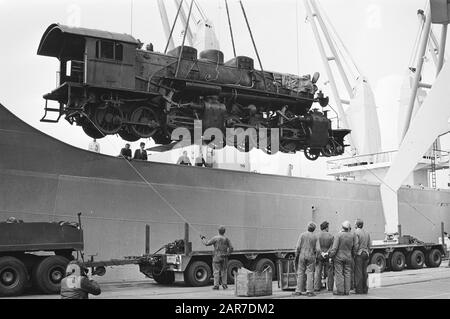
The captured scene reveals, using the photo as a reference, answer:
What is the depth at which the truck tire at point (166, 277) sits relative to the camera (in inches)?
570

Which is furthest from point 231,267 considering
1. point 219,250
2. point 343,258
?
point 343,258

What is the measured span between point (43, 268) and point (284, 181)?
33.7 feet

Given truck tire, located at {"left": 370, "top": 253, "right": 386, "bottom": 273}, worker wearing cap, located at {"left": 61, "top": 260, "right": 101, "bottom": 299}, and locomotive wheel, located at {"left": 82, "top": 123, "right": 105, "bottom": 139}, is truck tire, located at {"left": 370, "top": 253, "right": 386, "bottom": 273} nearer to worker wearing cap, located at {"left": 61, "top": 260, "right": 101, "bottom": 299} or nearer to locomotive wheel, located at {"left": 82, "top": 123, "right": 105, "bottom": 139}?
locomotive wheel, located at {"left": 82, "top": 123, "right": 105, "bottom": 139}

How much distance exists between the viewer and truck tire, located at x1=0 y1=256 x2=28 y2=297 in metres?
11.3

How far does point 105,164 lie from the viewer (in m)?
16.1

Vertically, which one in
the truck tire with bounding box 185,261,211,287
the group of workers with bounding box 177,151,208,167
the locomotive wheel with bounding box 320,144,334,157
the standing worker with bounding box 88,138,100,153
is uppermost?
the locomotive wheel with bounding box 320,144,334,157

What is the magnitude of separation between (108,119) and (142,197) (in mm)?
2424

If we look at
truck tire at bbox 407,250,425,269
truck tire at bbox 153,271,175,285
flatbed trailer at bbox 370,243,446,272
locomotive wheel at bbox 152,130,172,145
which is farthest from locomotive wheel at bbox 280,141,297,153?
truck tire at bbox 153,271,175,285

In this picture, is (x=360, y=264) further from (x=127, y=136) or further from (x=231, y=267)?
(x=127, y=136)

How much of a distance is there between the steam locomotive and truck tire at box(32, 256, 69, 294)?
4935 millimetres

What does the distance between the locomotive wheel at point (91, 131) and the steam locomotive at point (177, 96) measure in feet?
0.09
